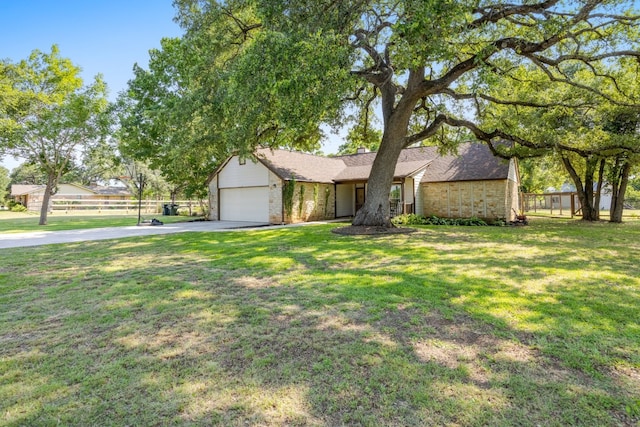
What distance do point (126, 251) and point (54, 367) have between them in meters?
6.44

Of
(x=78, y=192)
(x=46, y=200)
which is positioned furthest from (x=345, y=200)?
(x=78, y=192)

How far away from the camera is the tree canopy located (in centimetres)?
1612

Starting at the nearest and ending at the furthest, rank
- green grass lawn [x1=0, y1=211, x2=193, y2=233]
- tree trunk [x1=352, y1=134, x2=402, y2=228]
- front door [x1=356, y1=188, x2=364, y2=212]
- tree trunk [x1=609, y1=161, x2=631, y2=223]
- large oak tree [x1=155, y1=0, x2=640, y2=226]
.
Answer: large oak tree [x1=155, y1=0, x2=640, y2=226] < tree trunk [x1=352, y1=134, x2=402, y2=228] < green grass lawn [x1=0, y1=211, x2=193, y2=233] < tree trunk [x1=609, y1=161, x2=631, y2=223] < front door [x1=356, y1=188, x2=364, y2=212]

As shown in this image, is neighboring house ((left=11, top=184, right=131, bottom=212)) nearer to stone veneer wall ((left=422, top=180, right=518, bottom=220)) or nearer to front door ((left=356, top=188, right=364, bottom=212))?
front door ((left=356, top=188, right=364, bottom=212))

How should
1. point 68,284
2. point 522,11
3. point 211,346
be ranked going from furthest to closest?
point 522,11
point 68,284
point 211,346

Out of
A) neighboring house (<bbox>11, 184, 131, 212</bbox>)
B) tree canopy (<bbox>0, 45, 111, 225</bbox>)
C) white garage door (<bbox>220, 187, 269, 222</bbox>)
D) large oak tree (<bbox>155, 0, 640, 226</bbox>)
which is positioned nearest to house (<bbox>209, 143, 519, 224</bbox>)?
white garage door (<bbox>220, 187, 269, 222</bbox>)

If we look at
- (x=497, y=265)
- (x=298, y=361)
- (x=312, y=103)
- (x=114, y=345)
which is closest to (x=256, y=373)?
(x=298, y=361)

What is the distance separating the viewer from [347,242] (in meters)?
9.84

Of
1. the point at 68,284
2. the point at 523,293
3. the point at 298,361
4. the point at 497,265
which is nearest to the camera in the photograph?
the point at 298,361

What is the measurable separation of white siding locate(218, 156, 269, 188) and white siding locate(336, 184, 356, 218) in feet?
16.6

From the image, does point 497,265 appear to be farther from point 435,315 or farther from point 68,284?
point 68,284

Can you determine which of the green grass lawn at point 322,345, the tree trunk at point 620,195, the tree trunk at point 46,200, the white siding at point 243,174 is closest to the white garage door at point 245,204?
the white siding at point 243,174

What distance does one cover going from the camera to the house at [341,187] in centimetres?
1738

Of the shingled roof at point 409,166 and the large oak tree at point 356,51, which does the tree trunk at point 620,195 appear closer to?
the shingled roof at point 409,166
